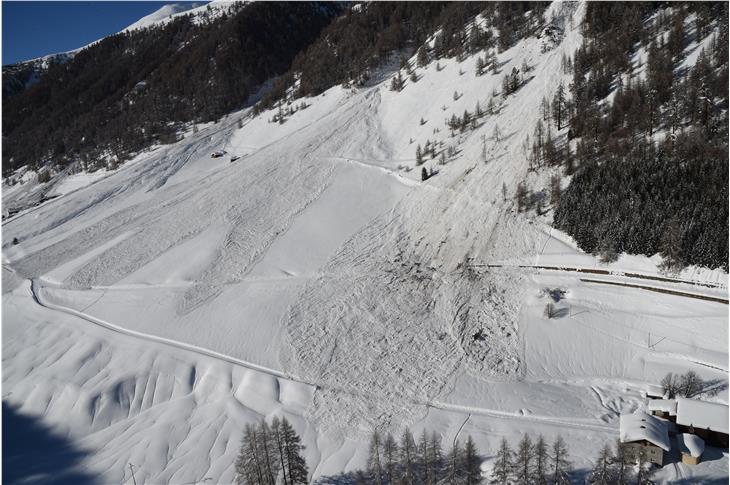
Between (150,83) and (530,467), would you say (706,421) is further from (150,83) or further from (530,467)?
(150,83)

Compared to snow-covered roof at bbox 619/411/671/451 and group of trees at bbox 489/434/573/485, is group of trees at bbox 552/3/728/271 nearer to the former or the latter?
snow-covered roof at bbox 619/411/671/451

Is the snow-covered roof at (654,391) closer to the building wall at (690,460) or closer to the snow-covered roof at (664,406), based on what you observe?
the snow-covered roof at (664,406)

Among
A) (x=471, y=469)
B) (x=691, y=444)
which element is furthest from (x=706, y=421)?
(x=471, y=469)

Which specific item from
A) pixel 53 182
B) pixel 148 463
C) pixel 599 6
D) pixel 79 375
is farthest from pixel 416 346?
pixel 53 182

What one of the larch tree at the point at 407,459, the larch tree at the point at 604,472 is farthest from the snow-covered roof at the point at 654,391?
the larch tree at the point at 407,459

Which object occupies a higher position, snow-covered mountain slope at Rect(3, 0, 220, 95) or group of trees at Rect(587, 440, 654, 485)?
snow-covered mountain slope at Rect(3, 0, 220, 95)

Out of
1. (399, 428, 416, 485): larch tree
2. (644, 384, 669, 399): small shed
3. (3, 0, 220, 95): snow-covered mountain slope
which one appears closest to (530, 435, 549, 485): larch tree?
(399, 428, 416, 485): larch tree
